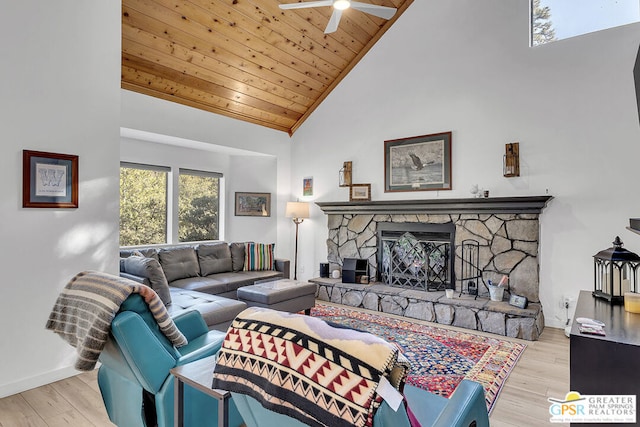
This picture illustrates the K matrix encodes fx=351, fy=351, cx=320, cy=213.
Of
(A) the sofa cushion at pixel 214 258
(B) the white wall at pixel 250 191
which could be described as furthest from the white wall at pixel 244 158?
(A) the sofa cushion at pixel 214 258

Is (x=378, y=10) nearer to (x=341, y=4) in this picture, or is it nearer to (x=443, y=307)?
(x=341, y=4)

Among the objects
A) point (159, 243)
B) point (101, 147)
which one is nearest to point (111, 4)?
point (101, 147)

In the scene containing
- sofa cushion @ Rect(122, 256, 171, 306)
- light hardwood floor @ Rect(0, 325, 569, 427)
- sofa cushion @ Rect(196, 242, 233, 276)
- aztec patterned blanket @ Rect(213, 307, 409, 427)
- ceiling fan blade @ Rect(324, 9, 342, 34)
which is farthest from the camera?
sofa cushion @ Rect(196, 242, 233, 276)

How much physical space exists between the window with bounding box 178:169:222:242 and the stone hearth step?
2.19 meters

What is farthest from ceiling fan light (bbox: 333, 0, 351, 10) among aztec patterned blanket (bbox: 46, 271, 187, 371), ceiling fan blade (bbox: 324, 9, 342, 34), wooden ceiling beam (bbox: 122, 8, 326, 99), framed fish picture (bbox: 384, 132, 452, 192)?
aztec patterned blanket (bbox: 46, 271, 187, 371)

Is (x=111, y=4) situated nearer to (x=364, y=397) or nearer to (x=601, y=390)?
(x=364, y=397)

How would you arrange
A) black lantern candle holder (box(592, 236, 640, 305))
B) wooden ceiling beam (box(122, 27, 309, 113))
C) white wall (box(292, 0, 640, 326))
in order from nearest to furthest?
black lantern candle holder (box(592, 236, 640, 305)), white wall (box(292, 0, 640, 326)), wooden ceiling beam (box(122, 27, 309, 113))

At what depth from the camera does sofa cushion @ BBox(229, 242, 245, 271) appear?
17.3 feet

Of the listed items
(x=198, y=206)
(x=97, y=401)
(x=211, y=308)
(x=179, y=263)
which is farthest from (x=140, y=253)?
(x=97, y=401)

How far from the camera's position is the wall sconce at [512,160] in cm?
411

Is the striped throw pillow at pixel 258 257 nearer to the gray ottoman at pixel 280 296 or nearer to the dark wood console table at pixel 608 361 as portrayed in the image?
the gray ottoman at pixel 280 296

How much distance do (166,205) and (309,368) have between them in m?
5.11

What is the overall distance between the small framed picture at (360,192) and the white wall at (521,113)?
0.34 feet

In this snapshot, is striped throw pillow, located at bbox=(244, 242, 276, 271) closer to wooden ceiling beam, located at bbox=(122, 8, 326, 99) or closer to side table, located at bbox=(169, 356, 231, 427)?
wooden ceiling beam, located at bbox=(122, 8, 326, 99)
